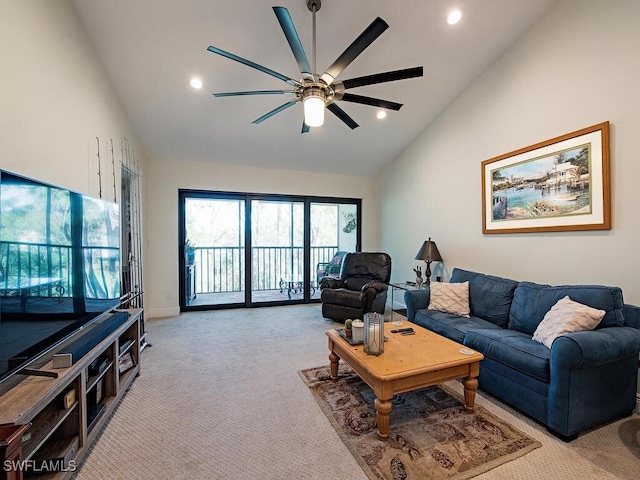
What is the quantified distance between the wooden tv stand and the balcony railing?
10.0ft

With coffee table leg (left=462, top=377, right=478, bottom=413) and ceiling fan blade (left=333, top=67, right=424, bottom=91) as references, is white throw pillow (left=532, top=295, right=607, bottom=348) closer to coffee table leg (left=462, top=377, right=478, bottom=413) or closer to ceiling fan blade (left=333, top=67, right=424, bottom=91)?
coffee table leg (left=462, top=377, right=478, bottom=413)

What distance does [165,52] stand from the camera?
2779 millimetres

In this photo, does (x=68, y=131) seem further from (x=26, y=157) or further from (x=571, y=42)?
(x=571, y=42)

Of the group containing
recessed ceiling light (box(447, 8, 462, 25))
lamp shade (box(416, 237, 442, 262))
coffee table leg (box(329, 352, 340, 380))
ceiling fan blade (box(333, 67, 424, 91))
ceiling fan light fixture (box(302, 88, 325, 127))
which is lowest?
coffee table leg (box(329, 352, 340, 380))

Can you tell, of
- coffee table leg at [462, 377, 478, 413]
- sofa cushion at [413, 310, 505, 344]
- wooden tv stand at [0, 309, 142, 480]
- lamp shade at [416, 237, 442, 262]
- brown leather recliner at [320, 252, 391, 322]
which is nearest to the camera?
wooden tv stand at [0, 309, 142, 480]

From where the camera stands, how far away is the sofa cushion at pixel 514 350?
1.94 metres

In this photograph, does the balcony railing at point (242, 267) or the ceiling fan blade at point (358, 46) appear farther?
the balcony railing at point (242, 267)

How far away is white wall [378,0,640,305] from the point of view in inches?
89.4

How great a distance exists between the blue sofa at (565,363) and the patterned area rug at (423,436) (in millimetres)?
259

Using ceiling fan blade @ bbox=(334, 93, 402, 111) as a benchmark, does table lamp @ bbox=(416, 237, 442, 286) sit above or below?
below

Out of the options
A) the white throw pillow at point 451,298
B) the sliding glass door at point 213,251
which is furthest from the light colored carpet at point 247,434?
the sliding glass door at point 213,251

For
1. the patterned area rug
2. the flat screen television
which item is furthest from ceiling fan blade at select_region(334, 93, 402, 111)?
the patterned area rug

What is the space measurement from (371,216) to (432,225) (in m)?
1.69

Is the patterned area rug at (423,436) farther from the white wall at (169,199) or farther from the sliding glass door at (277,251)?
the white wall at (169,199)
